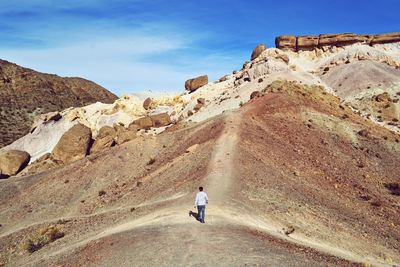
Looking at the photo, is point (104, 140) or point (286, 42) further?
point (286, 42)

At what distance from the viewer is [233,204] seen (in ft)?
72.0

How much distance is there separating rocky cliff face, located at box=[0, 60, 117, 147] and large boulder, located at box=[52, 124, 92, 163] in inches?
1518

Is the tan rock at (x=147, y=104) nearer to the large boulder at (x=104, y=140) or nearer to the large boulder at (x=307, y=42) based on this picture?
the large boulder at (x=104, y=140)

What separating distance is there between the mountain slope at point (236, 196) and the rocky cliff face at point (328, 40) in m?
27.8

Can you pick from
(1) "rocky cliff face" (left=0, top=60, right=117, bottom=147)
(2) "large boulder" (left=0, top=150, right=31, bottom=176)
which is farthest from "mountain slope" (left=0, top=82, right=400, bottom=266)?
(1) "rocky cliff face" (left=0, top=60, right=117, bottom=147)

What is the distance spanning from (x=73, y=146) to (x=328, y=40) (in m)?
45.2

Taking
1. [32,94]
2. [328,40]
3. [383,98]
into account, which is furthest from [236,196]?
[32,94]

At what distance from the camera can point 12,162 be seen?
52.8m

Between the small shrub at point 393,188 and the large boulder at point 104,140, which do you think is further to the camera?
the large boulder at point 104,140

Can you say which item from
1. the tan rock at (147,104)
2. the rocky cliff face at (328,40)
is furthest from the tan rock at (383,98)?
the tan rock at (147,104)

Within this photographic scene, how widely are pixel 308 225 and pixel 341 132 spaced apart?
56.7ft

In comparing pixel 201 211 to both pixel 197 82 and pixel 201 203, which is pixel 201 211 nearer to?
pixel 201 203

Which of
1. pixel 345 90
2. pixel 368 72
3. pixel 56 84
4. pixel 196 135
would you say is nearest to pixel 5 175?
pixel 196 135

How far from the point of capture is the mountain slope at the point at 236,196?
17781 millimetres
